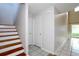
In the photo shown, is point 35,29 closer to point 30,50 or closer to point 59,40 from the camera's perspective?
point 30,50

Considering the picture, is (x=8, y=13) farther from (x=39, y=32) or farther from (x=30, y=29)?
(x=39, y=32)

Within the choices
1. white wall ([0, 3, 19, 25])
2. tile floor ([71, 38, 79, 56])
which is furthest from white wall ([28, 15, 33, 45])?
tile floor ([71, 38, 79, 56])

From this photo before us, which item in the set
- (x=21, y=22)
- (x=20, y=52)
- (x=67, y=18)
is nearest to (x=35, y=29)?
(x=21, y=22)

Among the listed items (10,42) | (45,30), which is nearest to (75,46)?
(45,30)

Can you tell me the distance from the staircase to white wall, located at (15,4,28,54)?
0.05 meters

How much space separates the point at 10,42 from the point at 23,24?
284 millimetres

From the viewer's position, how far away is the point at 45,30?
106 centimetres

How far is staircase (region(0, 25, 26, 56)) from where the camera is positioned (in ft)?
3.31

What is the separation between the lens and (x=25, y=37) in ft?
3.30

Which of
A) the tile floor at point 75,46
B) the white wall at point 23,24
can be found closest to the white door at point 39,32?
the white wall at point 23,24

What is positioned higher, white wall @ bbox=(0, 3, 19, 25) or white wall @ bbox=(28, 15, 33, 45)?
white wall @ bbox=(0, 3, 19, 25)

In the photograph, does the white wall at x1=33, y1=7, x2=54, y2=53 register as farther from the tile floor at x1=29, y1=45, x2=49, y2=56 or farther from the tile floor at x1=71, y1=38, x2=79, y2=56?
the tile floor at x1=71, y1=38, x2=79, y2=56

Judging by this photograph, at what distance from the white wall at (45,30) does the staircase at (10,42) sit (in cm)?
22

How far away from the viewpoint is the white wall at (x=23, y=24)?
961 mm
